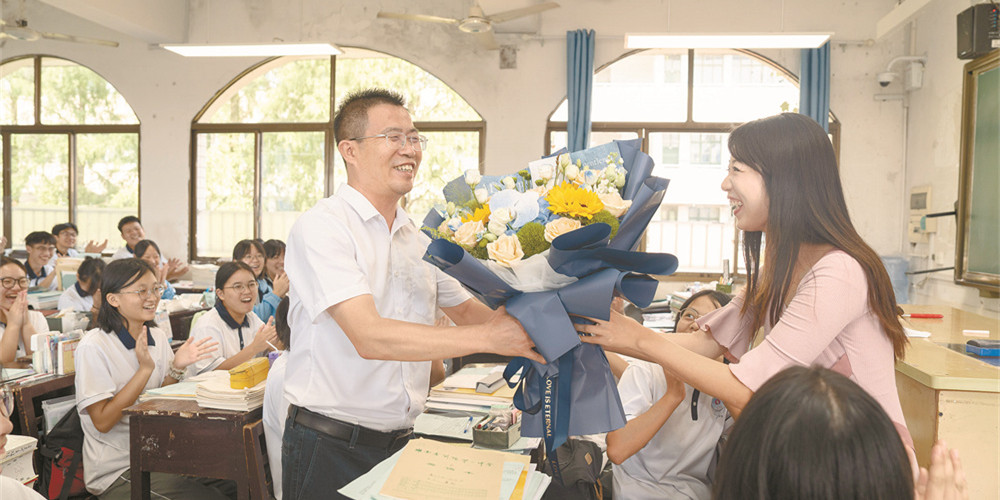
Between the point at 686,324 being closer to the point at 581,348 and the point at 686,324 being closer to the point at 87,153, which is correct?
the point at 581,348

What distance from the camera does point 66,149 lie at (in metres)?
8.77

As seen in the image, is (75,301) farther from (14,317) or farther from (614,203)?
(614,203)

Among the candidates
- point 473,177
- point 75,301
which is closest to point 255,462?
point 473,177

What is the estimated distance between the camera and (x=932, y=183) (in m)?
6.68

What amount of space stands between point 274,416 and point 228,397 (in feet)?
0.67

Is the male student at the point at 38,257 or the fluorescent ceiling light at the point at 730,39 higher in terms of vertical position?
the fluorescent ceiling light at the point at 730,39

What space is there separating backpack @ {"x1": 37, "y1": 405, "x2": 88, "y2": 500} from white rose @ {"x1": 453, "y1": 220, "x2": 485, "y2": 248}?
2586 millimetres

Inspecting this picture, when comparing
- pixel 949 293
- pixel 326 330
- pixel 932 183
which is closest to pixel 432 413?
pixel 326 330

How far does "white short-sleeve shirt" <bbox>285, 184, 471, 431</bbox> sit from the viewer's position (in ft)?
5.27

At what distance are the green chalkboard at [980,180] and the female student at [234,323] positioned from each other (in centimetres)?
527

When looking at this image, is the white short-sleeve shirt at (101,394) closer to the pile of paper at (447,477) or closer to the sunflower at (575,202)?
the pile of paper at (447,477)

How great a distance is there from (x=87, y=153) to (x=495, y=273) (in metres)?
9.17

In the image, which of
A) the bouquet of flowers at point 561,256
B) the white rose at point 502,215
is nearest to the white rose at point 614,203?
the bouquet of flowers at point 561,256

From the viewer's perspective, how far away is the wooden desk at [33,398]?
3.07m
